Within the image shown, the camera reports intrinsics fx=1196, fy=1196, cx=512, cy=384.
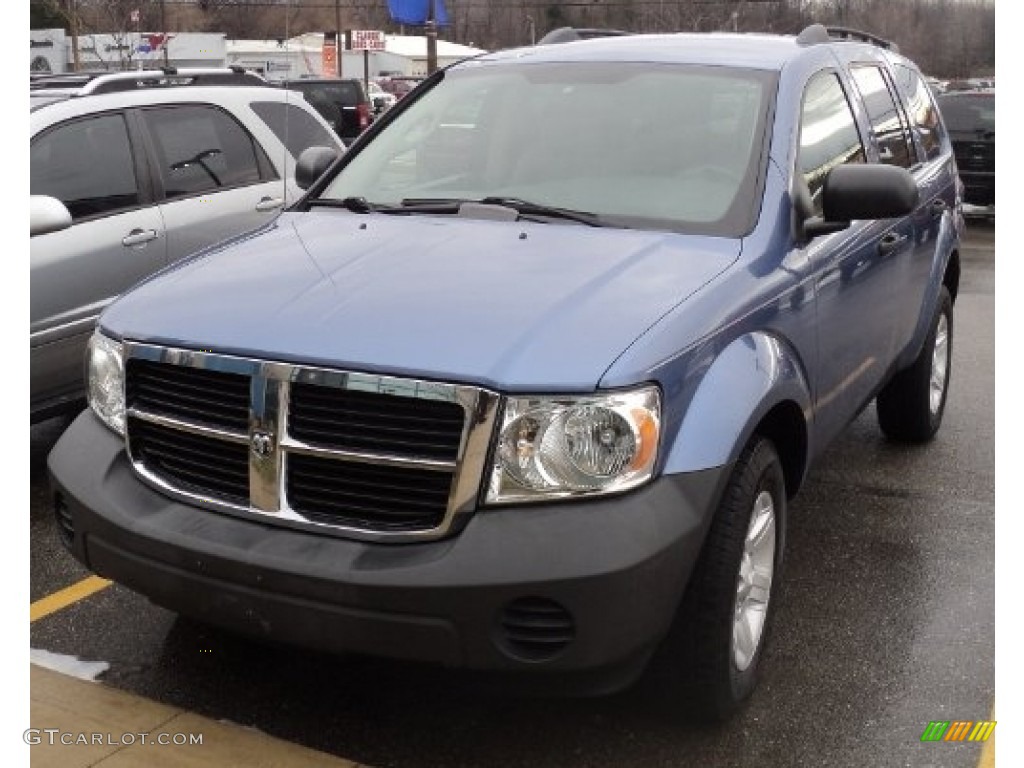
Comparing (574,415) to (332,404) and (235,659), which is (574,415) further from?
(235,659)

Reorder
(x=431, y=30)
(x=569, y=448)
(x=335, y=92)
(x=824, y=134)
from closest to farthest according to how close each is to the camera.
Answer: (x=569, y=448) → (x=824, y=134) → (x=431, y=30) → (x=335, y=92)

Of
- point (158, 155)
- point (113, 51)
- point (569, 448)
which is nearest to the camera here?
point (569, 448)

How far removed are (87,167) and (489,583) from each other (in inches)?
161

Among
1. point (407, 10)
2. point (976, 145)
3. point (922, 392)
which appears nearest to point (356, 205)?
point (922, 392)

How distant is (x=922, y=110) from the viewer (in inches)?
235

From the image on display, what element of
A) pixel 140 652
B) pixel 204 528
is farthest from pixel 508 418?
pixel 140 652

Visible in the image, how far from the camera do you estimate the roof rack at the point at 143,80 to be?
630 cm

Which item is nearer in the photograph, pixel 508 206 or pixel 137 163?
pixel 508 206

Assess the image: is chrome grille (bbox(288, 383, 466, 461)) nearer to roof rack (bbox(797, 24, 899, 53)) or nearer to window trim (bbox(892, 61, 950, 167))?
roof rack (bbox(797, 24, 899, 53))

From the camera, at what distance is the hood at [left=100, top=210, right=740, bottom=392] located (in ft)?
9.52

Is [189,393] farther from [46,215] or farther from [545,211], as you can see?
[46,215]

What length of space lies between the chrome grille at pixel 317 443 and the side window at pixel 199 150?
10.9ft

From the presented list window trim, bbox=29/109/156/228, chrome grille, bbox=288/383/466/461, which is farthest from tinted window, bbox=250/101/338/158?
chrome grille, bbox=288/383/466/461

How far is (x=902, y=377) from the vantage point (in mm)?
5824
